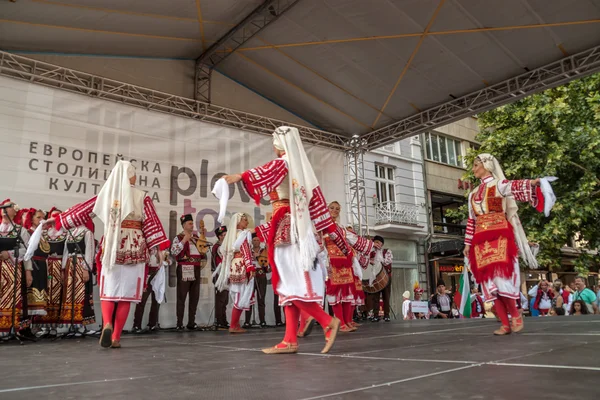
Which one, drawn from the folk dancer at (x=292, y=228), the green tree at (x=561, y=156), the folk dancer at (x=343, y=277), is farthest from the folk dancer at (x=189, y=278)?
the green tree at (x=561, y=156)

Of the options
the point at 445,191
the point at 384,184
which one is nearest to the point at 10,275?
the point at 384,184

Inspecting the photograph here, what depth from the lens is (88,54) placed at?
8312mm

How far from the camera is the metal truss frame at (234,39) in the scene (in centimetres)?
755

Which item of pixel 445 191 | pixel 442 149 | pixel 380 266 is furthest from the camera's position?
pixel 442 149

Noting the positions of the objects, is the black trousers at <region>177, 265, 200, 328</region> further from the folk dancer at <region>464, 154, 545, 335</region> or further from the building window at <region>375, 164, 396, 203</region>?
the building window at <region>375, 164, 396, 203</region>

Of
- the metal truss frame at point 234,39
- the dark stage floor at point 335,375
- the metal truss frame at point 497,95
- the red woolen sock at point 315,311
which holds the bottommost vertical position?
the dark stage floor at point 335,375

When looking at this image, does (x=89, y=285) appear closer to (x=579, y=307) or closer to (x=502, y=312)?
(x=502, y=312)

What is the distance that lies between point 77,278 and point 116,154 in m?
2.44

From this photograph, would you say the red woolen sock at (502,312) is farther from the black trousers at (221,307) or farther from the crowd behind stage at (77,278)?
the black trousers at (221,307)

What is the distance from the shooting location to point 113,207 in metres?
4.21

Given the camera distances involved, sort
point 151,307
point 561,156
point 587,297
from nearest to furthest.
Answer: point 151,307 → point 587,297 → point 561,156

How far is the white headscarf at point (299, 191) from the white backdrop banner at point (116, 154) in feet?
14.2

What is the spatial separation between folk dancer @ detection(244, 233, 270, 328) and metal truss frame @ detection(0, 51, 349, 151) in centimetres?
250

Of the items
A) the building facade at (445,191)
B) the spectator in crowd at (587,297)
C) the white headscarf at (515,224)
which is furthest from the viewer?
the building facade at (445,191)
